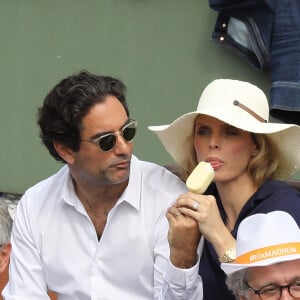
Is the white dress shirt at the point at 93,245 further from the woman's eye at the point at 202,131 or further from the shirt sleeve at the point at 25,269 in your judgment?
the woman's eye at the point at 202,131

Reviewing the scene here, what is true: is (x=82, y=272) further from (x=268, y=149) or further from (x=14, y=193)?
(x=14, y=193)

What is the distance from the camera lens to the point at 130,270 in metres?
3.37

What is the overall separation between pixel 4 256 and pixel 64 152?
2.13ft

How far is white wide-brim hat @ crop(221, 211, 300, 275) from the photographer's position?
2.46 metres

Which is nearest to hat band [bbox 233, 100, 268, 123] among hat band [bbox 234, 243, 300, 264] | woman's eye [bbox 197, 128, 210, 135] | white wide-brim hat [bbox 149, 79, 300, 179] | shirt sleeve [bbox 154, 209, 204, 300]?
white wide-brim hat [bbox 149, 79, 300, 179]

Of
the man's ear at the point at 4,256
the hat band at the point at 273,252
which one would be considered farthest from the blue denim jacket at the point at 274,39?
the hat band at the point at 273,252

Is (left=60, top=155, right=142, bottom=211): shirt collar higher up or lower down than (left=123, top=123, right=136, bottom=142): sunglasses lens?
lower down

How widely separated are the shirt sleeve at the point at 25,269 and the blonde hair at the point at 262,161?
94 centimetres

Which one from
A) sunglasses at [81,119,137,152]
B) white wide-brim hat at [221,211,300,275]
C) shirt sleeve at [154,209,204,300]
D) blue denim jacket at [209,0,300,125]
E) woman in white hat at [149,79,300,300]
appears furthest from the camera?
blue denim jacket at [209,0,300,125]

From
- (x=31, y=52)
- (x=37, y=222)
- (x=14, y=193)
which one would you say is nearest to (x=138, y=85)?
(x=31, y=52)

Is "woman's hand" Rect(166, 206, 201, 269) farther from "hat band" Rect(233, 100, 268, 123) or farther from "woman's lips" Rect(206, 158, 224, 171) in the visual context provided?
"hat band" Rect(233, 100, 268, 123)

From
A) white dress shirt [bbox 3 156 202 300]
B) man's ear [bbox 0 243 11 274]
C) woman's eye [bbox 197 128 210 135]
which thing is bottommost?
man's ear [bbox 0 243 11 274]

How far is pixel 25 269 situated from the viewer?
3473 mm

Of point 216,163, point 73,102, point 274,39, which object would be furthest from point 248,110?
point 274,39
